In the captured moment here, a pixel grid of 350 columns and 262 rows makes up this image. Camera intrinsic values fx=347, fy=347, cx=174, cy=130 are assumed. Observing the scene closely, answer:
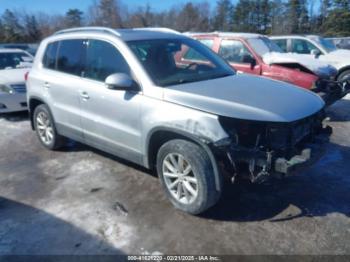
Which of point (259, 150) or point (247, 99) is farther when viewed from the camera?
point (247, 99)

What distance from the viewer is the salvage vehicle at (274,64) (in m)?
6.61

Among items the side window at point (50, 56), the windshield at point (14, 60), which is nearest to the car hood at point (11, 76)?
the windshield at point (14, 60)

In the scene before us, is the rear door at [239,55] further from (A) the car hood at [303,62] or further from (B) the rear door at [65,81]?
(B) the rear door at [65,81]

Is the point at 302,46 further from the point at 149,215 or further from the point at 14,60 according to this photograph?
the point at 149,215

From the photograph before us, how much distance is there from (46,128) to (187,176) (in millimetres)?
3166

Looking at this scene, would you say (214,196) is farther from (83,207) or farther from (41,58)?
(41,58)

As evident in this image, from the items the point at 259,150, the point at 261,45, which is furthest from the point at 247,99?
the point at 261,45

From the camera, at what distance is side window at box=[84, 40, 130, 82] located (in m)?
4.20

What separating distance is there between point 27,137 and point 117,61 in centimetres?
350

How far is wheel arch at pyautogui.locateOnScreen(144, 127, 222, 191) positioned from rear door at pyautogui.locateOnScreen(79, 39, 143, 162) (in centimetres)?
16

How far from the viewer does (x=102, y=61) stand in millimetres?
4457

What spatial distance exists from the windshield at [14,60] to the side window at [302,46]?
8.36m

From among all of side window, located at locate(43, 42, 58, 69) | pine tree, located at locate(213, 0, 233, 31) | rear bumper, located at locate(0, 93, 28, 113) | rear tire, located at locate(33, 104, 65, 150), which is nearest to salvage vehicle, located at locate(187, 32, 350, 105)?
side window, located at locate(43, 42, 58, 69)

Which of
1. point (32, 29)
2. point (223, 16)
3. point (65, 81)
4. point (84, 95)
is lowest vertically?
point (84, 95)
